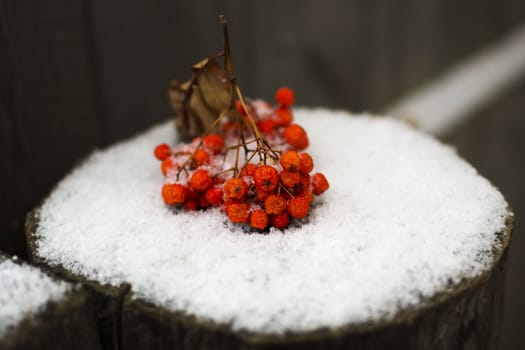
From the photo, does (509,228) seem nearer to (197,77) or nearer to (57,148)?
(197,77)

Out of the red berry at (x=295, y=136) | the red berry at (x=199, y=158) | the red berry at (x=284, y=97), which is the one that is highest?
the red berry at (x=284, y=97)

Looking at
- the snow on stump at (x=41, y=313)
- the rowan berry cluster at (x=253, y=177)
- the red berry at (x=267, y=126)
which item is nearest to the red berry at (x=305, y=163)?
the rowan berry cluster at (x=253, y=177)

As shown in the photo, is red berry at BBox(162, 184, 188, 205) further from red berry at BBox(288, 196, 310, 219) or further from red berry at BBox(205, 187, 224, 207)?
red berry at BBox(288, 196, 310, 219)

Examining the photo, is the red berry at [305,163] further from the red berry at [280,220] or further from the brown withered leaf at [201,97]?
the brown withered leaf at [201,97]

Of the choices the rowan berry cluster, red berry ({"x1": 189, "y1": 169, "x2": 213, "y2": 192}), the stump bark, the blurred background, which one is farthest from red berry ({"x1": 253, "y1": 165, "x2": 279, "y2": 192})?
the blurred background

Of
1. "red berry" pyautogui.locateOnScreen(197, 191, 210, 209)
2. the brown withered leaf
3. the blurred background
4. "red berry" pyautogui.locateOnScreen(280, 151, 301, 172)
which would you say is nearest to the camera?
"red berry" pyautogui.locateOnScreen(280, 151, 301, 172)

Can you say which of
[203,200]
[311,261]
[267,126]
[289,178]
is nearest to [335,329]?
[311,261]
